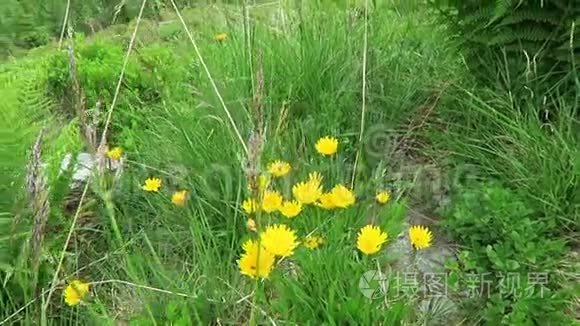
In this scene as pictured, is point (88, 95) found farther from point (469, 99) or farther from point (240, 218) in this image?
point (469, 99)

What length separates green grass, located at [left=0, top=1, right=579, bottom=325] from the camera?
5.60 ft

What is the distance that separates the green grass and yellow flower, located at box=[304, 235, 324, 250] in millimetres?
19

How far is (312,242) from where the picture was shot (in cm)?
169

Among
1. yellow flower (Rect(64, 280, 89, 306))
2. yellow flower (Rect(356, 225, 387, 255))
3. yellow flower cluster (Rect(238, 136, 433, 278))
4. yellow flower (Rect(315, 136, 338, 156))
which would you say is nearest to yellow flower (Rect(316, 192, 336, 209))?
yellow flower cluster (Rect(238, 136, 433, 278))

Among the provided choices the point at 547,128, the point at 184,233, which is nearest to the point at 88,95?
the point at 184,233

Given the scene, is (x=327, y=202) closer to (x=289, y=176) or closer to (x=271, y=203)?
(x=271, y=203)

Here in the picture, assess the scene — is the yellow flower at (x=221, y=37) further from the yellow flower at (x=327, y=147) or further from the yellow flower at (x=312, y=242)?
the yellow flower at (x=312, y=242)

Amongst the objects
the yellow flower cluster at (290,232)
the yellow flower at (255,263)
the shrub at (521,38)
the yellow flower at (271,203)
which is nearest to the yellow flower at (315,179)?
the yellow flower cluster at (290,232)

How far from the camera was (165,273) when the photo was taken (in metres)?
1.87

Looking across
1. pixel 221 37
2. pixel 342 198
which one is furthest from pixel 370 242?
pixel 221 37

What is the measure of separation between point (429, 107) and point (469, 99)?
0.18 m

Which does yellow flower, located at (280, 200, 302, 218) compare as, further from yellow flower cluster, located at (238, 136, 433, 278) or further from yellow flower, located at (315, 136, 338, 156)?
yellow flower, located at (315, 136, 338, 156)

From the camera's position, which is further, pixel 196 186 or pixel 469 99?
pixel 469 99

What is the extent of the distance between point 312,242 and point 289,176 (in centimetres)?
45
